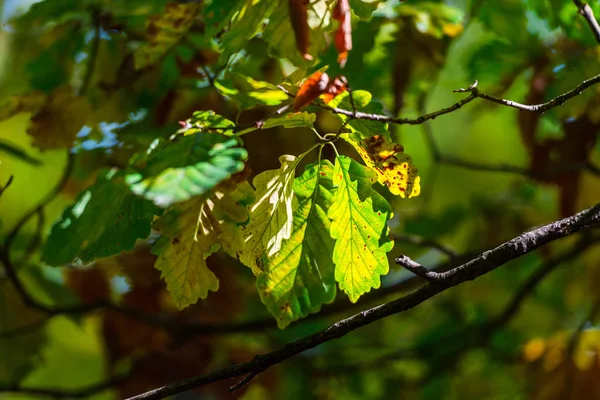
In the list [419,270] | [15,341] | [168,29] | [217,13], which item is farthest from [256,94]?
[15,341]

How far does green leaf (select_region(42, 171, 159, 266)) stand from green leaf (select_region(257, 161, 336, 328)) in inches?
5.7

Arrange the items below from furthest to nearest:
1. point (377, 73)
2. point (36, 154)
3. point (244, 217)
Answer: point (36, 154), point (377, 73), point (244, 217)

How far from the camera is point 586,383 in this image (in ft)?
5.39

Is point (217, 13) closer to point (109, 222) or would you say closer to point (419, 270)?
point (109, 222)

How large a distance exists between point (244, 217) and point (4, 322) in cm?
110

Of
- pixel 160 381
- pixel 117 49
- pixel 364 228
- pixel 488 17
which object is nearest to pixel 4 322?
pixel 160 381

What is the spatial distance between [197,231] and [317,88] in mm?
190

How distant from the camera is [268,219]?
783mm

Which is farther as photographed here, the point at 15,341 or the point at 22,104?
the point at 15,341

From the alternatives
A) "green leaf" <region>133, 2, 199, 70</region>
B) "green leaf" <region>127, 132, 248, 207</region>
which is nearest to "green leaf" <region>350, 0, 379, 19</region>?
"green leaf" <region>127, 132, 248, 207</region>

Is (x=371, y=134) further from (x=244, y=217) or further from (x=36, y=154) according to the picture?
(x=36, y=154)

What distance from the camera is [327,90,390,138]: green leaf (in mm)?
760

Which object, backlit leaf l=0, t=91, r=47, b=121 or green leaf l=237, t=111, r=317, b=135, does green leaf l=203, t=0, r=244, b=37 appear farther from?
backlit leaf l=0, t=91, r=47, b=121

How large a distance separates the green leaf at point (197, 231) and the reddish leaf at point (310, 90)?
0.11 meters
